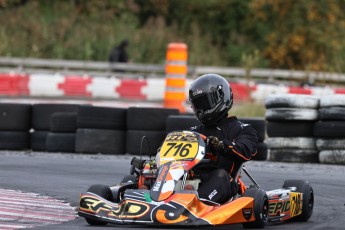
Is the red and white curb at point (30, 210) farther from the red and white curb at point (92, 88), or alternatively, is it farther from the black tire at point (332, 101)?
the red and white curb at point (92, 88)

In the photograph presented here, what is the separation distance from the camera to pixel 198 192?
6922 mm

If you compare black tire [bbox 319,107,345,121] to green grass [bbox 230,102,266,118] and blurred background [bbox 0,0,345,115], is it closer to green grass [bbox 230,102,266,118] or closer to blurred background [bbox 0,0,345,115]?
green grass [bbox 230,102,266,118]

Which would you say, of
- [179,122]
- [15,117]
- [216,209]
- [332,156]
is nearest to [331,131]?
[332,156]

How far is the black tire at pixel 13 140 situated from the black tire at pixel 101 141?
856mm

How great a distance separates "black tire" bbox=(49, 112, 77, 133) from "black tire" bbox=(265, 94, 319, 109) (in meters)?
2.44

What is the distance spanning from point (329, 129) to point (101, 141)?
2.80 metres

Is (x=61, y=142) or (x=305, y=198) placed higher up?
(x=305, y=198)

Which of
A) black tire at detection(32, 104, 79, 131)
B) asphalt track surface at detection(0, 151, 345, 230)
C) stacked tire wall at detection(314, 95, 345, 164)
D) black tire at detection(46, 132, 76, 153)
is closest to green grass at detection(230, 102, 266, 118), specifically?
black tire at detection(32, 104, 79, 131)

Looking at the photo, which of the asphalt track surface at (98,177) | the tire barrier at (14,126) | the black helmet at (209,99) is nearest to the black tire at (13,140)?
the tire barrier at (14,126)

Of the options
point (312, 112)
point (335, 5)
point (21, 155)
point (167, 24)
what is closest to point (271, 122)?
point (312, 112)

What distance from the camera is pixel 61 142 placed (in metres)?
13.0

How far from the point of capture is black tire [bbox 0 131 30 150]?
13.3m

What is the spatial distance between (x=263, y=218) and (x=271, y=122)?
17.6 feet

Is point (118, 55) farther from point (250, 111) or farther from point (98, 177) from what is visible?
point (98, 177)
